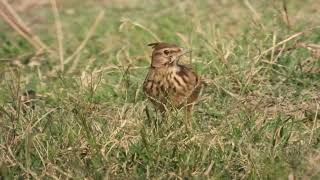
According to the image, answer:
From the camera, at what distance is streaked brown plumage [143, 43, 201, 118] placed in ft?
21.0

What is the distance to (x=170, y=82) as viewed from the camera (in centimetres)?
649

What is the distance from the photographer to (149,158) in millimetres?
5672

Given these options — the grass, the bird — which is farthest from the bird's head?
the grass

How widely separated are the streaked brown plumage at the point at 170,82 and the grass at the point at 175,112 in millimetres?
123

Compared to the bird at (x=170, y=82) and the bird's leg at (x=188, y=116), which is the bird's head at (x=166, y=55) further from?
the bird's leg at (x=188, y=116)

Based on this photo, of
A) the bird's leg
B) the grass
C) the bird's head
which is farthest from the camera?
the bird's head

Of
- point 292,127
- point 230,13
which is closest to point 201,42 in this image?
point 230,13

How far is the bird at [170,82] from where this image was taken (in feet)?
20.9

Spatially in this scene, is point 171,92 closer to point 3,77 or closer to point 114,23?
point 3,77

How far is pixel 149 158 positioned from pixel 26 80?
275 cm

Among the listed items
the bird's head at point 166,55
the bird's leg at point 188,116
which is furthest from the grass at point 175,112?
the bird's head at point 166,55

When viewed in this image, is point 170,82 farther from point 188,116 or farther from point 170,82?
point 188,116

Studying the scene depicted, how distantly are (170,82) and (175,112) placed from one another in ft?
1.50

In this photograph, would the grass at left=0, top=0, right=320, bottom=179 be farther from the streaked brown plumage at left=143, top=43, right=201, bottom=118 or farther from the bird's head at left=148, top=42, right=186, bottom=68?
the bird's head at left=148, top=42, right=186, bottom=68
